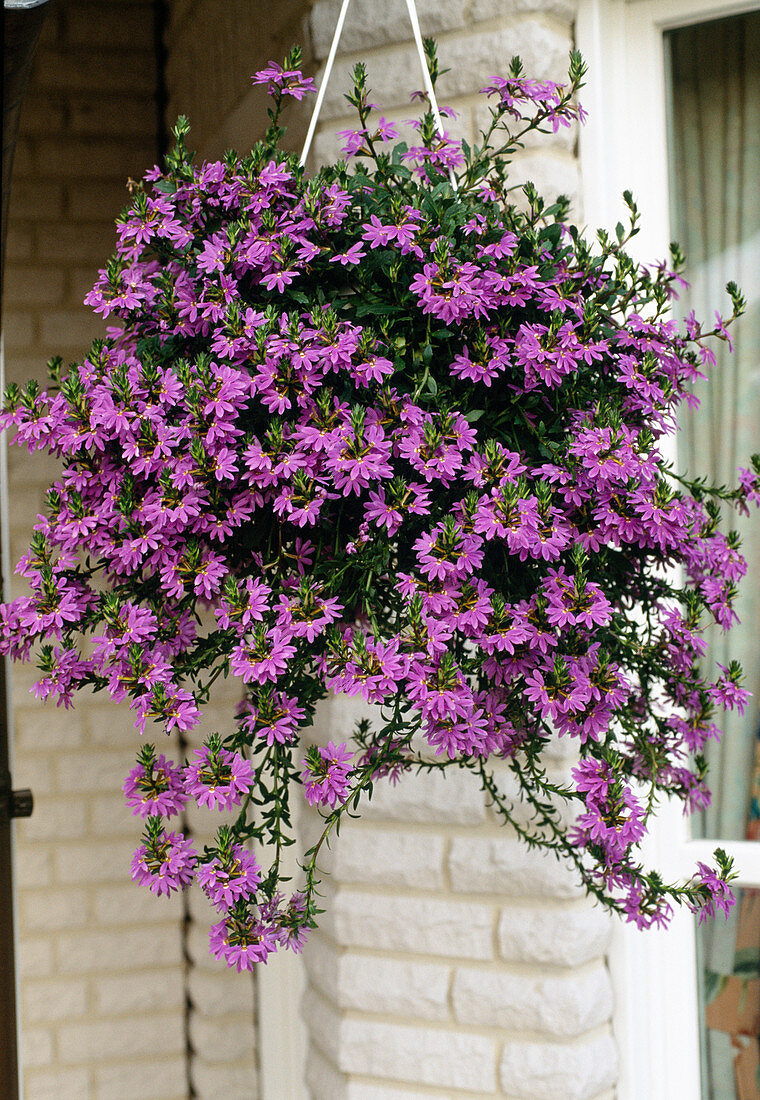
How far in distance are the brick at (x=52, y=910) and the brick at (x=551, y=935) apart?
3.75 ft

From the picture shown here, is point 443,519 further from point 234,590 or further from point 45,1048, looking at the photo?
point 45,1048

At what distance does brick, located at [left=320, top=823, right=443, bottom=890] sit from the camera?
5.04 ft

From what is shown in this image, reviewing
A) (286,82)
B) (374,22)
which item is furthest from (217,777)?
(374,22)

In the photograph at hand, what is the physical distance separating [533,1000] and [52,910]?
3.98 feet

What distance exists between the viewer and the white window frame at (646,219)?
60.4 inches

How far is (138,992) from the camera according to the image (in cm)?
227

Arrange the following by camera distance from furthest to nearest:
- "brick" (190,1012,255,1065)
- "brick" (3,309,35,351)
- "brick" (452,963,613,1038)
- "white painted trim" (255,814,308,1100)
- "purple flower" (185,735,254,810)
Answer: "brick" (3,309,35,351) < "brick" (190,1012,255,1065) < "white painted trim" (255,814,308,1100) < "brick" (452,963,613,1038) < "purple flower" (185,735,254,810)

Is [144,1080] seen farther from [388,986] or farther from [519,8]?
[519,8]

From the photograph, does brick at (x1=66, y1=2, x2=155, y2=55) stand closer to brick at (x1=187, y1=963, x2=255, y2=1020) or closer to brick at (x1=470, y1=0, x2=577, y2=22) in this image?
brick at (x1=470, y1=0, x2=577, y2=22)

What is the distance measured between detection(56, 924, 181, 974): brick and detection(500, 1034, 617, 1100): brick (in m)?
1.04

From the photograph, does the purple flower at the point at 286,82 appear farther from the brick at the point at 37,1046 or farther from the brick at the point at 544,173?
the brick at the point at 37,1046

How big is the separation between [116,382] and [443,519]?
29 cm

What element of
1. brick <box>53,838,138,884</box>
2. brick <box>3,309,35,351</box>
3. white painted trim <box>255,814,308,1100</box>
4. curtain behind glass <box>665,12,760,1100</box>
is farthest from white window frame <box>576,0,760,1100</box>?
brick <box>3,309,35,351</box>

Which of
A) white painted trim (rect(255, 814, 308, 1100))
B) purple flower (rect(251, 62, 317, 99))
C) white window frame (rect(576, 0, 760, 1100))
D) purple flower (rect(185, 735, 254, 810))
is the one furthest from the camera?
white painted trim (rect(255, 814, 308, 1100))
